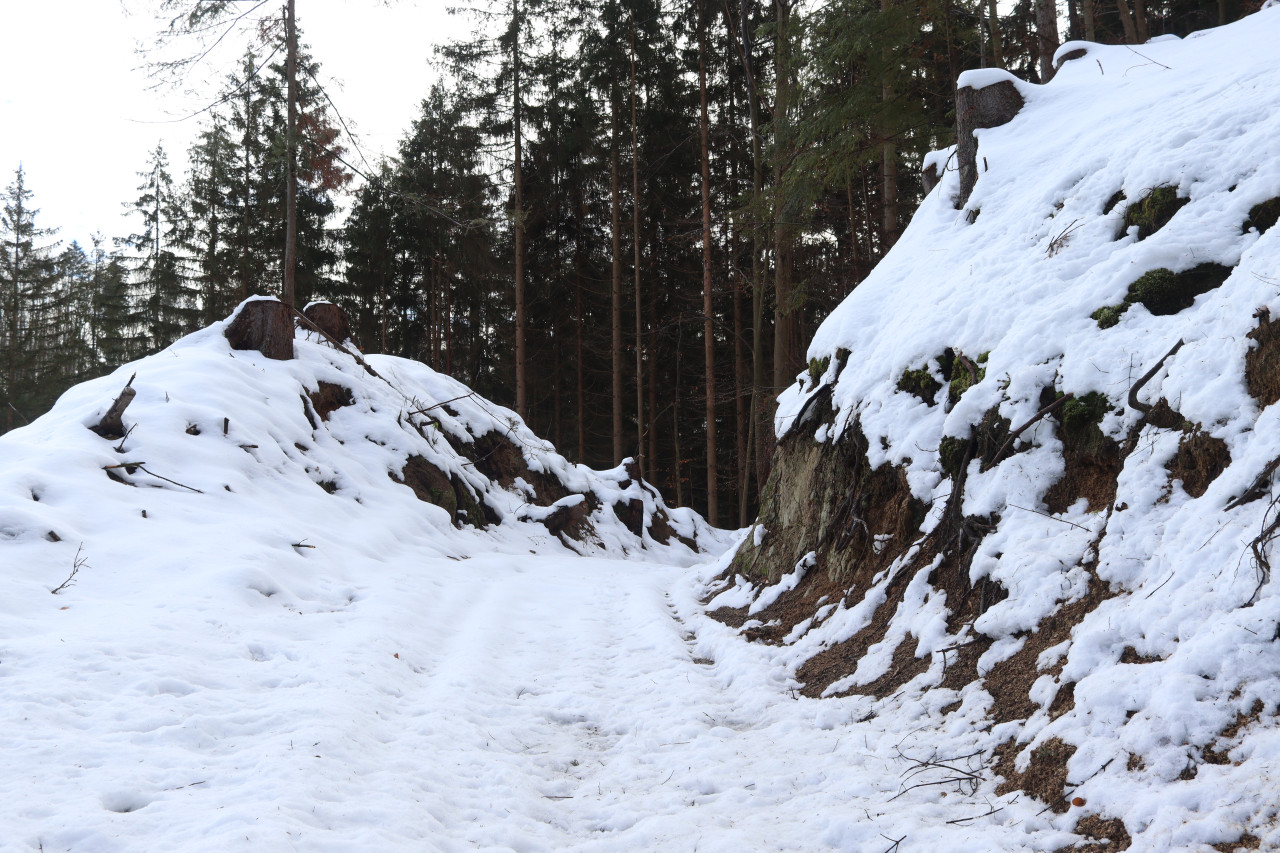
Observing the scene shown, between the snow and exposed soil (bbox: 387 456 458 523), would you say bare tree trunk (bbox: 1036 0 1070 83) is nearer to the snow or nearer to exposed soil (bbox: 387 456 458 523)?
the snow

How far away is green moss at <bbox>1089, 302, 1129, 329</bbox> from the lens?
3986 mm

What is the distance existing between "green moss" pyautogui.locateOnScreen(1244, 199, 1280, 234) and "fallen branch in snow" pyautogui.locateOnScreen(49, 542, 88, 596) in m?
7.30

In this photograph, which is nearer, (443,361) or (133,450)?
(133,450)

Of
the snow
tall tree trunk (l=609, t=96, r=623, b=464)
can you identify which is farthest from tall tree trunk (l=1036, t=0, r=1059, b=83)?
tall tree trunk (l=609, t=96, r=623, b=464)

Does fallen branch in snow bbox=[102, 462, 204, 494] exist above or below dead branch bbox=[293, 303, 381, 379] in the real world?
below

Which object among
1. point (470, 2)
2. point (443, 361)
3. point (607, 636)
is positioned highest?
point (470, 2)

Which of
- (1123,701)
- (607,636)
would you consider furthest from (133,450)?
(1123,701)

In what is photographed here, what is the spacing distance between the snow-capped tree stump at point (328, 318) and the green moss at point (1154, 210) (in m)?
11.8

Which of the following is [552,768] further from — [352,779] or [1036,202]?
[1036,202]

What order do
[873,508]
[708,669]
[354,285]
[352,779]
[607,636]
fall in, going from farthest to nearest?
[354,285], [607,636], [873,508], [708,669], [352,779]

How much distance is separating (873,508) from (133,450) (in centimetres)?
716

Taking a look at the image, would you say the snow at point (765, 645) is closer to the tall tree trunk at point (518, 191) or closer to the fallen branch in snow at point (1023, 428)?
the fallen branch in snow at point (1023, 428)

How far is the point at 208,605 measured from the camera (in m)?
4.57

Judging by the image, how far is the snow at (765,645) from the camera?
2.44 meters
